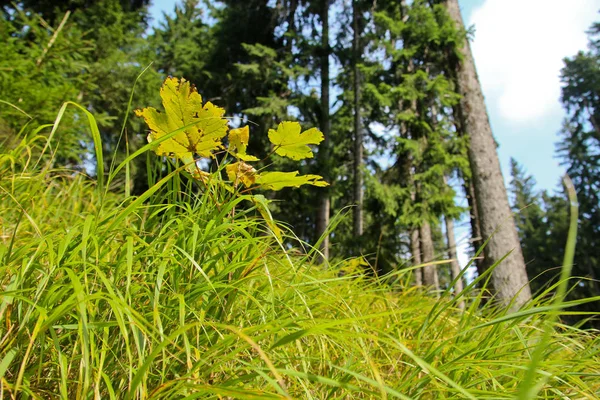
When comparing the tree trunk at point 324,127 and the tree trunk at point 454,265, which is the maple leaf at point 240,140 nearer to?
the tree trunk at point 454,265

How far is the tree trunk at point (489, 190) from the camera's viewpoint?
12.4ft

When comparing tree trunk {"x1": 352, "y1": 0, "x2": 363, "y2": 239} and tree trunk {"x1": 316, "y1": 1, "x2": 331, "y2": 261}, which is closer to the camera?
tree trunk {"x1": 352, "y1": 0, "x2": 363, "y2": 239}

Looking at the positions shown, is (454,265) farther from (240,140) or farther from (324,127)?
(240,140)

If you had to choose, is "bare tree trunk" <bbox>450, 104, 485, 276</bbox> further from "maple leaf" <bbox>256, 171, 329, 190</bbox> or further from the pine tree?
the pine tree

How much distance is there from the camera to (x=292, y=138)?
2.75ft

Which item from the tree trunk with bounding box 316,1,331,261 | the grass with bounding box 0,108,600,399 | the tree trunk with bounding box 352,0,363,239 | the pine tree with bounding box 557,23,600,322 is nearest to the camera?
the grass with bounding box 0,108,600,399

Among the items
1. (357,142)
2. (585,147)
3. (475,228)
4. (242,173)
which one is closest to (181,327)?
(242,173)

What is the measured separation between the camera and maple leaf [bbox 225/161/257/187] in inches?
33.0

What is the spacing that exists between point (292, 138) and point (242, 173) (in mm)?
140

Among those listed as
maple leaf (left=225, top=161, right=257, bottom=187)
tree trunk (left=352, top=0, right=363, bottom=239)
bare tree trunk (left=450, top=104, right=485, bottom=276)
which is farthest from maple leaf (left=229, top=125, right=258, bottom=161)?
tree trunk (left=352, top=0, right=363, bottom=239)

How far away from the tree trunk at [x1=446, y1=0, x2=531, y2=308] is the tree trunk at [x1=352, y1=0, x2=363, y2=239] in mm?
3339

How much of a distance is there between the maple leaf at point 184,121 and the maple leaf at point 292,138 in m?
0.12

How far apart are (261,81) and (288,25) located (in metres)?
2.34

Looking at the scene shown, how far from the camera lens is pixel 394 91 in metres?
Answer: 7.91
